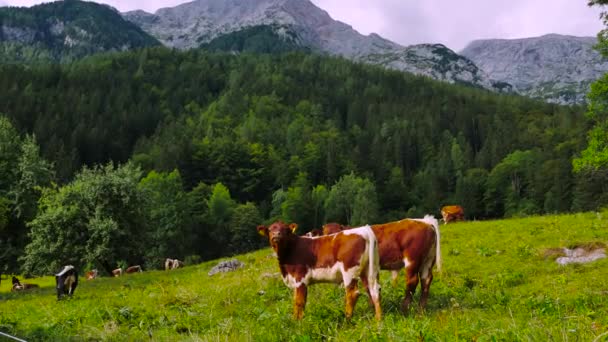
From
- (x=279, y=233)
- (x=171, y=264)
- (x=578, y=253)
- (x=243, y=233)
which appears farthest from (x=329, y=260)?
(x=243, y=233)

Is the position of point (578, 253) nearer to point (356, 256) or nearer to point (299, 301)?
point (356, 256)

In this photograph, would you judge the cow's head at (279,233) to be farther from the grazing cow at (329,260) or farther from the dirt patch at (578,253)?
the dirt patch at (578,253)

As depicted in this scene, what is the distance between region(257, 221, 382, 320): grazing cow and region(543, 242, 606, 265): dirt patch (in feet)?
32.1

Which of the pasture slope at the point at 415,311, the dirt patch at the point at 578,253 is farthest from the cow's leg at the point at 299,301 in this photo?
the dirt patch at the point at 578,253

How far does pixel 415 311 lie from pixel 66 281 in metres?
16.5

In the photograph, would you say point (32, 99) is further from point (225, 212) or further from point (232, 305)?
point (232, 305)

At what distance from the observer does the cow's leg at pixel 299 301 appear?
32.9ft

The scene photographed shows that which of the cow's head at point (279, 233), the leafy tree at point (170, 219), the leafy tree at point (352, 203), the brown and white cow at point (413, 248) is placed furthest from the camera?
the leafy tree at point (352, 203)

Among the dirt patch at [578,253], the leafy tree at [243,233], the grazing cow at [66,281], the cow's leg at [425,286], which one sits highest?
the cow's leg at [425,286]

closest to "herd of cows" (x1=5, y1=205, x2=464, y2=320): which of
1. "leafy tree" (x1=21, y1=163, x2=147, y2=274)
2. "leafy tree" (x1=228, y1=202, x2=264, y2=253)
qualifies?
"leafy tree" (x1=21, y1=163, x2=147, y2=274)

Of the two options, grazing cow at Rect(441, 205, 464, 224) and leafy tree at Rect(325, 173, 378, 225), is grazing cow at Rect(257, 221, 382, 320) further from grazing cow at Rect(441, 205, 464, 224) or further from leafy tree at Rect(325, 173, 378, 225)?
leafy tree at Rect(325, 173, 378, 225)

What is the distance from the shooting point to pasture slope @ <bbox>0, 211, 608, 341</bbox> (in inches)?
275

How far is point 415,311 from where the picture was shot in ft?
34.7

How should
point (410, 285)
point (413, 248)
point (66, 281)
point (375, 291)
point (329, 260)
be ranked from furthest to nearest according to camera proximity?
1. point (66, 281)
2. point (413, 248)
3. point (410, 285)
4. point (329, 260)
5. point (375, 291)
